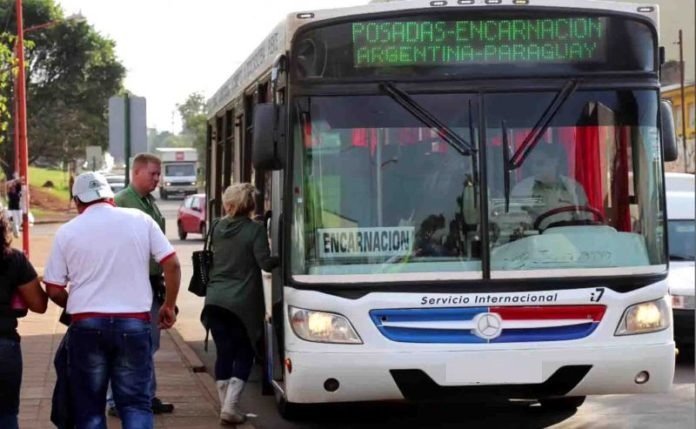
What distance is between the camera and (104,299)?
6.17 meters

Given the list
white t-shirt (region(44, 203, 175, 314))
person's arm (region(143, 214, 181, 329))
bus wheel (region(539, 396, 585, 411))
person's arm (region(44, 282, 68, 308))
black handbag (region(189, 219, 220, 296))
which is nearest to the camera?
white t-shirt (region(44, 203, 175, 314))

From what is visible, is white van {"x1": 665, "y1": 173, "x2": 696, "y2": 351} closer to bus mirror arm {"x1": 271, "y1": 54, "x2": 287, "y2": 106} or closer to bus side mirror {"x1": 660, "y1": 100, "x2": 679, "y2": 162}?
bus side mirror {"x1": 660, "y1": 100, "x2": 679, "y2": 162}

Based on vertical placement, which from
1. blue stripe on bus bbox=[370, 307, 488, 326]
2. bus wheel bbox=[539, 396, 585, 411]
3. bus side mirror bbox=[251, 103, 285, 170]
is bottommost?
bus wheel bbox=[539, 396, 585, 411]

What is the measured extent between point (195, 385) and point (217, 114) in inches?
165

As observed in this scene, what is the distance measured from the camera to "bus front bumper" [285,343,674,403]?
697 centimetres

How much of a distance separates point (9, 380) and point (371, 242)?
2.31 m

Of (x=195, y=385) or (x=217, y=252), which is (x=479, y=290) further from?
(x=195, y=385)

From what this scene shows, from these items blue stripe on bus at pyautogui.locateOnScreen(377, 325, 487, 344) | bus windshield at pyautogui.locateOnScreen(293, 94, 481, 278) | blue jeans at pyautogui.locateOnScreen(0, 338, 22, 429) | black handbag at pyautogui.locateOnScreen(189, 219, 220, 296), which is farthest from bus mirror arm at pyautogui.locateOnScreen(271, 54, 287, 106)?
blue jeans at pyautogui.locateOnScreen(0, 338, 22, 429)

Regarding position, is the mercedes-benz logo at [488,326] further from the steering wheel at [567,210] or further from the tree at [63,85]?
the tree at [63,85]

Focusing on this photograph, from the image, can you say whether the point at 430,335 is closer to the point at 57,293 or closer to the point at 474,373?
the point at 474,373

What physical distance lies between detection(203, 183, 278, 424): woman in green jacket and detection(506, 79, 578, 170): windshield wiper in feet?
6.54

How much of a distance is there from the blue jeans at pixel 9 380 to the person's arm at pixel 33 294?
0.20 meters

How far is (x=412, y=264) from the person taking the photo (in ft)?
23.3

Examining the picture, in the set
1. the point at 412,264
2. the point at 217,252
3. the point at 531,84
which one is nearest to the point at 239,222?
the point at 217,252
